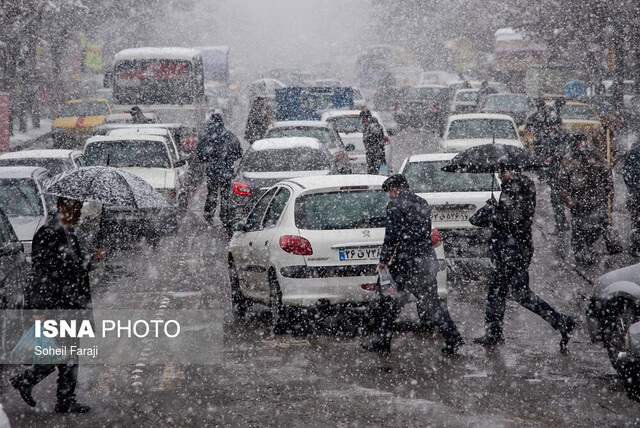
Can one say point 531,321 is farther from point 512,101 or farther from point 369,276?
point 512,101

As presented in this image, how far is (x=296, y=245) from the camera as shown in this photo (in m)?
8.97

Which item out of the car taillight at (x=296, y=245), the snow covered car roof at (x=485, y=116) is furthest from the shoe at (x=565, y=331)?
the snow covered car roof at (x=485, y=116)

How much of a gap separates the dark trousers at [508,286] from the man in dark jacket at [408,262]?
560mm

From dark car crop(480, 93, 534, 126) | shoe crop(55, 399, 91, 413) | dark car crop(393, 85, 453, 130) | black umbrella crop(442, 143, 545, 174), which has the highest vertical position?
black umbrella crop(442, 143, 545, 174)

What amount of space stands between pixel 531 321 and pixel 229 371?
349 cm

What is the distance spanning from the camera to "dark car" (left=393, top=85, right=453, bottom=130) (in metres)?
36.3

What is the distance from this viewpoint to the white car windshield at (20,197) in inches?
473

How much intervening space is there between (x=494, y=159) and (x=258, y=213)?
2.82 metres

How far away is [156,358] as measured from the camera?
8.46 meters

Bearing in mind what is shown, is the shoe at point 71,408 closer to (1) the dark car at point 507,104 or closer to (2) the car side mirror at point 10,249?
(2) the car side mirror at point 10,249

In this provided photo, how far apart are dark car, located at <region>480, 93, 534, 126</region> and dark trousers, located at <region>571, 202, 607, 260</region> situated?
16.0m

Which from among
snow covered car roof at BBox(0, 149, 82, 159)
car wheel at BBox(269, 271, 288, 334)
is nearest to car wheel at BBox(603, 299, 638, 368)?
car wheel at BBox(269, 271, 288, 334)

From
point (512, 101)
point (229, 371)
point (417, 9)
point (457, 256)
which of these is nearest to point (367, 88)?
point (417, 9)

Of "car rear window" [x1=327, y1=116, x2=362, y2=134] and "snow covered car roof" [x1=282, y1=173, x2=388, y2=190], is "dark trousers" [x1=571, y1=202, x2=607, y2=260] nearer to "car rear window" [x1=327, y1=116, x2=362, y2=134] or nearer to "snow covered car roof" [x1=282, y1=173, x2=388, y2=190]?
"snow covered car roof" [x1=282, y1=173, x2=388, y2=190]
